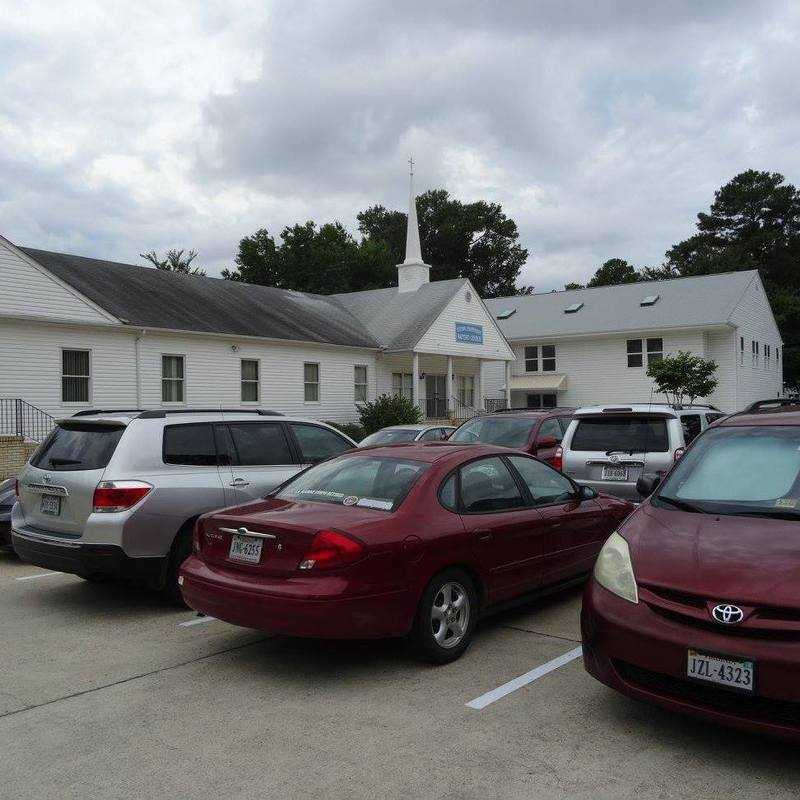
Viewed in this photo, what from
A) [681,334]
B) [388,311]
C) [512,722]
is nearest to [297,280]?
[388,311]

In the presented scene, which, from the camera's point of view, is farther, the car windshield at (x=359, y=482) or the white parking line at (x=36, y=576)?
the white parking line at (x=36, y=576)

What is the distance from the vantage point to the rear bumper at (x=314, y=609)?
475 cm

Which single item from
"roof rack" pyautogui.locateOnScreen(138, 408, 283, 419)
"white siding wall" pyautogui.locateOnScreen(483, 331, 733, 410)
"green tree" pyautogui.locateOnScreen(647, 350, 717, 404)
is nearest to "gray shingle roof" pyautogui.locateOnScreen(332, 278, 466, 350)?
"white siding wall" pyautogui.locateOnScreen(483, 331, 733, 410)

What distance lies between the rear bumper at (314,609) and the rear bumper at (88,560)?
1.58m

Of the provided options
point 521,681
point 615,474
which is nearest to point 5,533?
point 521,681

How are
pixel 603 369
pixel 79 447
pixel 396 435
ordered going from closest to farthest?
pixel 79 447 → pixel 396 435 → pixel 603 369

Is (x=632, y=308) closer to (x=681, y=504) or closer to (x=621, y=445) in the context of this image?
(x=621, y=445)

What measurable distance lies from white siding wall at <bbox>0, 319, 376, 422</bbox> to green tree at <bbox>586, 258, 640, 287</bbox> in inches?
1705

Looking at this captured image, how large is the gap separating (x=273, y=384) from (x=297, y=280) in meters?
29.8

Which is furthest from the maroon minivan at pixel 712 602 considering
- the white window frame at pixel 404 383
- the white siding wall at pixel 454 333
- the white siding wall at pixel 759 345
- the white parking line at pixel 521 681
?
the white siding wall at pixel 759 345

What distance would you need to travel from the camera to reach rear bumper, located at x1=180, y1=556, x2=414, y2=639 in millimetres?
4750

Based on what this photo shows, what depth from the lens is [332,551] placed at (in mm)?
4859

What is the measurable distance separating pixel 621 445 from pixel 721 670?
232 inches

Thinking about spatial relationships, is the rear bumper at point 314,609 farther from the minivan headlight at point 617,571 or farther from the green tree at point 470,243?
the green tree at point 470,243
